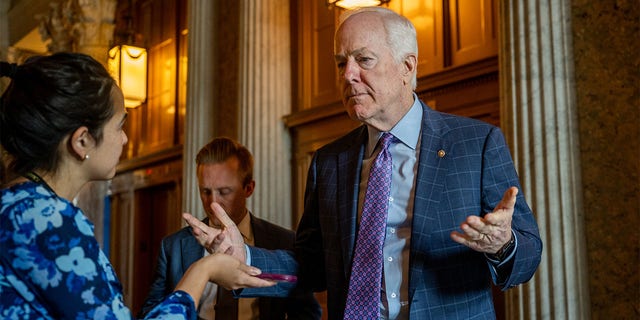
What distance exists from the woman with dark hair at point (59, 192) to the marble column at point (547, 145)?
1891 mm

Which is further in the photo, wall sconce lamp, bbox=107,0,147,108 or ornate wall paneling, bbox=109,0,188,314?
ornate wall paneling, bbox=109,0,188,314

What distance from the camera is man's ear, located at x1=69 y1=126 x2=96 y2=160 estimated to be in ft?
5.45

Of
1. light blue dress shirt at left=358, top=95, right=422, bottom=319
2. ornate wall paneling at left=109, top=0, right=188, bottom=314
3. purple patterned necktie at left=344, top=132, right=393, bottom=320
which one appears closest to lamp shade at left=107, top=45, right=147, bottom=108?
ornate wall paneling at left=109, top=0, right=188, bottom=314

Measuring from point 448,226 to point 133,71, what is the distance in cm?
495

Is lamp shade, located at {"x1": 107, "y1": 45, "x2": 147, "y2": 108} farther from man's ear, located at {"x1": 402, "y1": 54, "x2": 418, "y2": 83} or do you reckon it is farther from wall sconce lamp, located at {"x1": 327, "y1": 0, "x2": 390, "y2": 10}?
man's ear, located at {"x1": 402, "y1": 54, "x2": 418, "y2": 83}

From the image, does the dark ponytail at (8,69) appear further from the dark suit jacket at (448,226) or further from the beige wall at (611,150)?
the beige wall at (611,150)

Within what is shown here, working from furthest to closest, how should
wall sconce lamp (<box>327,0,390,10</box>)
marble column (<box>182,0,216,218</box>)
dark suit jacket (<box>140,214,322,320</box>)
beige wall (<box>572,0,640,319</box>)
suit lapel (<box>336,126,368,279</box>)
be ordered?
1. marble column (<box>182,0,216,218</box>)
2. wall sconce lamp (<box>327,0,390,10</box>)
3. beige wall (<box>572,0,640,319</box>)
4. dark suit jacket (<box>140,214,322,320</box>)
5. suit lapel (<box>336,126,368,279</box>)

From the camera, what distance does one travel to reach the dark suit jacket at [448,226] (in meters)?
2.05

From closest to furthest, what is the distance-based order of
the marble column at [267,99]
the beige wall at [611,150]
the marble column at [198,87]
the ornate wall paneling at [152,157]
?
the beige wall at [611,150] → the marble column at [267,99] → the marble column at [198,87] → the ornate wall paneling at [152,157]

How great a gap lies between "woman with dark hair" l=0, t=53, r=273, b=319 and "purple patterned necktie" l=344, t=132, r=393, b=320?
0.42 meters

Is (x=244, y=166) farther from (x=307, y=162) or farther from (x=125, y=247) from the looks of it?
(x=125, y=247)

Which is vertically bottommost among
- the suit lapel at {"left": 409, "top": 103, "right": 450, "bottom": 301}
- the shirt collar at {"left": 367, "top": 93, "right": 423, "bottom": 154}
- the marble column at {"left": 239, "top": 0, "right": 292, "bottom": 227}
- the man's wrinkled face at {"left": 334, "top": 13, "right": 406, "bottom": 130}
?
the suit lapel at {"left": 409, "top": 103, "right": 450, "bottom": 301}

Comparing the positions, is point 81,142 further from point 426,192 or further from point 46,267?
point 426,192

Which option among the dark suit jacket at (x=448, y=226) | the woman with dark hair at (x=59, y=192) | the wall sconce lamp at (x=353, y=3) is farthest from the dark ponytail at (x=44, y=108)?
the wall sconce lamp at (x=353, y=3)
